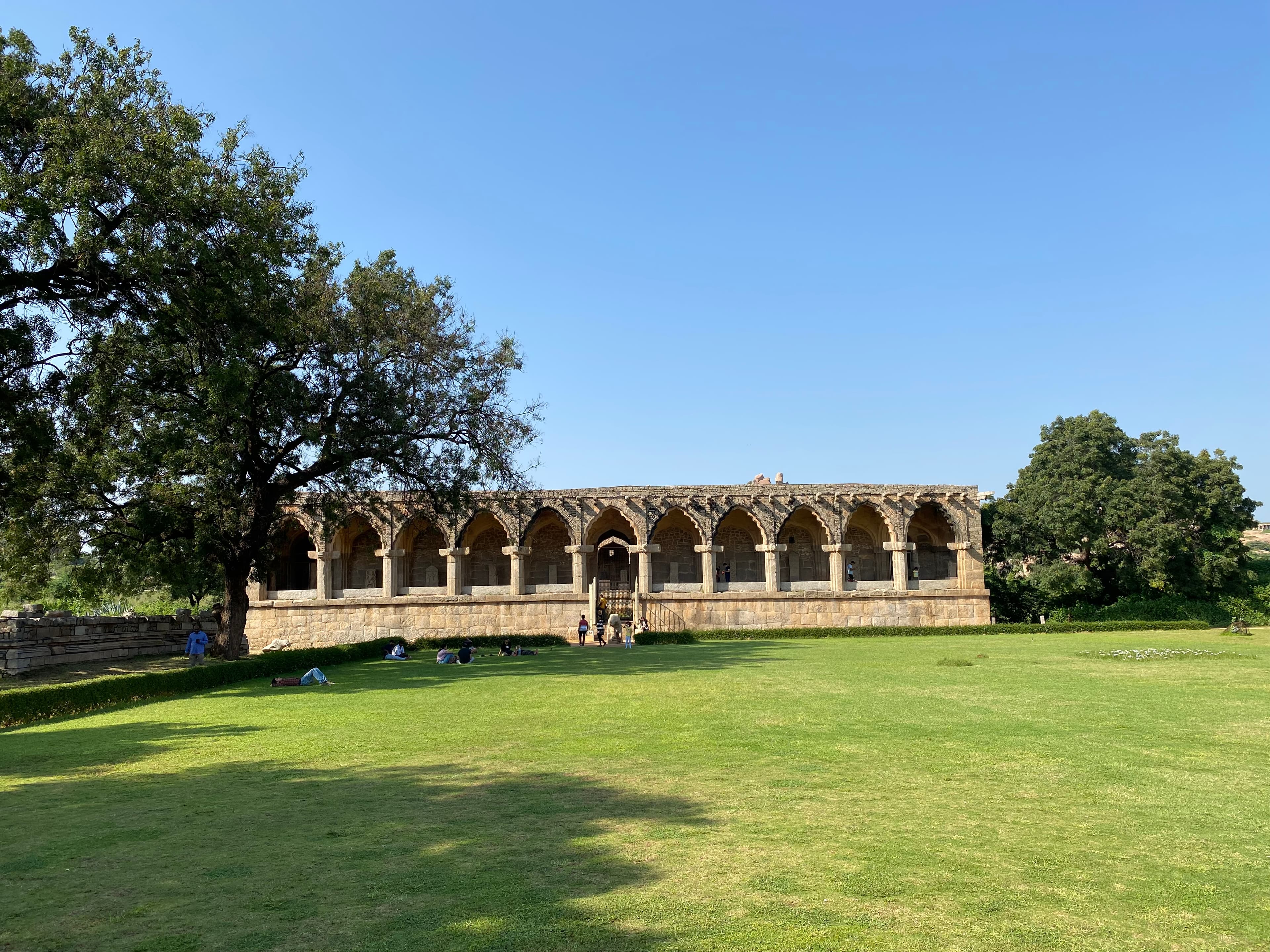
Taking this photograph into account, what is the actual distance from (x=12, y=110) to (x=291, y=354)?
25.0 feet

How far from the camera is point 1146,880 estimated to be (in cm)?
489

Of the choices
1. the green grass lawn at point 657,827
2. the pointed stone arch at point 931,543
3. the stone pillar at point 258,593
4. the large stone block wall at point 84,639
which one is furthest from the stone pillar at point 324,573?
the pointed stone arch at point 931,543

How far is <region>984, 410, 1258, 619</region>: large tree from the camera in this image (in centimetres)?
3612

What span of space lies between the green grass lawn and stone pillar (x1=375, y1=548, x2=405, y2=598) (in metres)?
23.5

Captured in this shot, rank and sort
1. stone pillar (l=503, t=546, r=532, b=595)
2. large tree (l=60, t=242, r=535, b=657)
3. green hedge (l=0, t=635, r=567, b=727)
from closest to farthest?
green hedge (l=0, t=635, r=567, b=727), large tree (l=60, t=242, r=535, b=657), stone pillar (l=503, t=546, r=532, b=595)

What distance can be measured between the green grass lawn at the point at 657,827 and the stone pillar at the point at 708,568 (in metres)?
23.4

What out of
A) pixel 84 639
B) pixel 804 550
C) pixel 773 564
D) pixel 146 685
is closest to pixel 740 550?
pixel 804 550

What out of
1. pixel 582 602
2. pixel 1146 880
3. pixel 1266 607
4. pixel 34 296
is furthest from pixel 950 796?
pixel 1266 607

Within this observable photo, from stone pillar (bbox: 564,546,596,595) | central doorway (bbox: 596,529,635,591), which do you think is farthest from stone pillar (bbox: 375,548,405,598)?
central doorway (bbox: 596,529,635,591)

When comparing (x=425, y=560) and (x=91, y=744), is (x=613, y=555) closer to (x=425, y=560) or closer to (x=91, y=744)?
(x=425, y=560)

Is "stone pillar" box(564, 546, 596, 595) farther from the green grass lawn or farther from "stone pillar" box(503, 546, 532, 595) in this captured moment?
the green grass lawn

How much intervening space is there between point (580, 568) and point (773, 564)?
8.07m

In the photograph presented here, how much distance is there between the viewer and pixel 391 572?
1455 inches

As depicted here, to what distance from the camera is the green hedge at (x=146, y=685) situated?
14.0 meters
